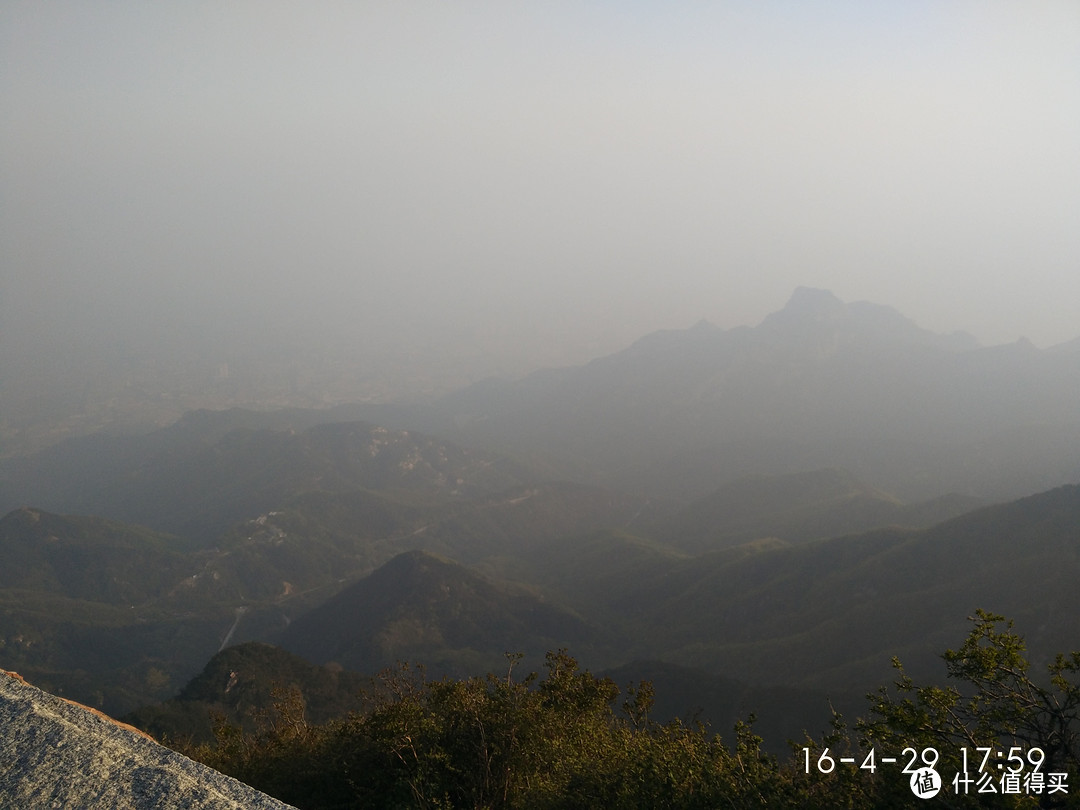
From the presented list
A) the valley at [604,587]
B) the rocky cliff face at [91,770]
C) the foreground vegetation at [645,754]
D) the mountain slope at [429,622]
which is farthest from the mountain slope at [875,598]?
the rocky cliff face at [91,770]

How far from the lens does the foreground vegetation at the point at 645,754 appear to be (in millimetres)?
12188

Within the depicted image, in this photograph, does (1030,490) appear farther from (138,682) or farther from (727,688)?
(138,682)

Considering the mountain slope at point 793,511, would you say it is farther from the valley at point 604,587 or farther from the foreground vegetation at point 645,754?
the foreground vegetation at point 645,754

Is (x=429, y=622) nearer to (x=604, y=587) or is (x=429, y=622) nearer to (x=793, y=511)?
(x=604, y=587)

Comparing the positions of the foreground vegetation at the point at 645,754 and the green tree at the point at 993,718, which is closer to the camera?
the green tree at the point at 993,718

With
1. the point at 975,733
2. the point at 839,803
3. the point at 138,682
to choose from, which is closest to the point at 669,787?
the point at 839,803

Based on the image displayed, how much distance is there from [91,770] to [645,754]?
38.8 feet

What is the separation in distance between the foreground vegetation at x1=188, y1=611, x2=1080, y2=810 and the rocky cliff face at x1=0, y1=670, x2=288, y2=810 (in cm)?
583

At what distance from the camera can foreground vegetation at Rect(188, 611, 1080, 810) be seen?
12.2 metres

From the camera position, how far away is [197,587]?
14175cm

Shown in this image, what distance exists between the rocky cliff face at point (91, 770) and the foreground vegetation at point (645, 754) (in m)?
5.83

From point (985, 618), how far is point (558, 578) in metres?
145

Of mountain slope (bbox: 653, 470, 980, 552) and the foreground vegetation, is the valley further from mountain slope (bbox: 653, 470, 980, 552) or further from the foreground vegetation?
the foreground vegetation

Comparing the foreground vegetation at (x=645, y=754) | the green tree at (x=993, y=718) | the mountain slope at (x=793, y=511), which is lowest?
the mountain slope at (x=793, y=511)
